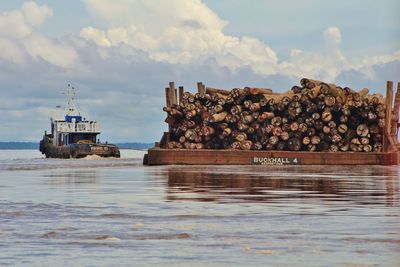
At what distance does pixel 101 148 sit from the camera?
252ft

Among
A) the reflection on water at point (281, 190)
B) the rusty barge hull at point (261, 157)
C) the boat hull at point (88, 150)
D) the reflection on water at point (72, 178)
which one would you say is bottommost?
the reflection on water at point (281, 190)

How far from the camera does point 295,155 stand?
131 ft

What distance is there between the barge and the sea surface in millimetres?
18654

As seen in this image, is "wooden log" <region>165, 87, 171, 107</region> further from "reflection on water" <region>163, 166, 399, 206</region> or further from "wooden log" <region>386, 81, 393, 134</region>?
"reflection on water" <region>163, 166, 399, 206</region>

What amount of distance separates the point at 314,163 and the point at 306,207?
967 inches

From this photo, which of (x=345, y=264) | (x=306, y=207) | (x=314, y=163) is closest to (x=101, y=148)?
(x=314, y=163)

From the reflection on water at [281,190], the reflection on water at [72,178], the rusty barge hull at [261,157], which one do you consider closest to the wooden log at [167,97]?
the rusty barge hull at [261,157]

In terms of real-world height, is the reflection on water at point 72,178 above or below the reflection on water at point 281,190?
above

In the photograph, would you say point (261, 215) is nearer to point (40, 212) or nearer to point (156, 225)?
point (156, 225)

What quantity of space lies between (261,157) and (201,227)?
1116 inches

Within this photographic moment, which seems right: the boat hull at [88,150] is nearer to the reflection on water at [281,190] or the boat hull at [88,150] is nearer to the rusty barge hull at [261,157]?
the rusty barge hull at [261,157]

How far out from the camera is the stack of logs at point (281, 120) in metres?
40.2

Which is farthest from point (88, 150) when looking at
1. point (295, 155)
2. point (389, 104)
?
point (389, 104)

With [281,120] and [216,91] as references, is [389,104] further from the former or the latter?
[216,91]
